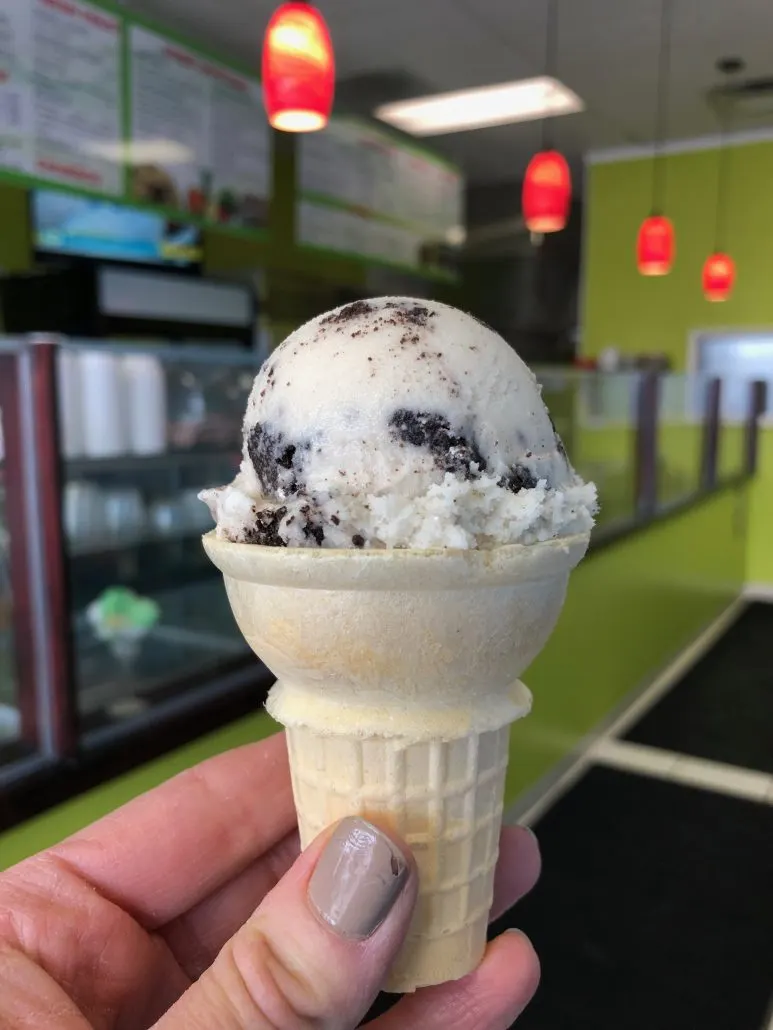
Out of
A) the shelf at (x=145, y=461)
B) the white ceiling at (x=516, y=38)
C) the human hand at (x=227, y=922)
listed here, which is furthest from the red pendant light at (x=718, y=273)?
the human hand at (x=227, y=922)

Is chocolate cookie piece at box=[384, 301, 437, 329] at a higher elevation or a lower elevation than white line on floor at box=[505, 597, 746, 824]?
higher

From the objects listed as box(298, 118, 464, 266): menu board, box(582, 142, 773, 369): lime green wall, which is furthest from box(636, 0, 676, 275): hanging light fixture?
box(298, 118, 464, 266): menu board

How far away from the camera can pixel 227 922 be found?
146 cm

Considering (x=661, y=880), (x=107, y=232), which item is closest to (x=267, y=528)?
(x=661, y=880)

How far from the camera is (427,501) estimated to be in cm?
97

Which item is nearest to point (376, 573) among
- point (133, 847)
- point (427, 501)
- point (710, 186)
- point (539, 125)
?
point (427, 501)

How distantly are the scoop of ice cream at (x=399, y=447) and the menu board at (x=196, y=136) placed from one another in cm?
479

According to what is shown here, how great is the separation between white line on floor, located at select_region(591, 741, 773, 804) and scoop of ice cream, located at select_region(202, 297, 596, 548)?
3638 mm

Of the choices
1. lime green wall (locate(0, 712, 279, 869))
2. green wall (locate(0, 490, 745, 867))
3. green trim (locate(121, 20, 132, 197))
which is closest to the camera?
lime green wall (locate(0, 712, 279, 869))

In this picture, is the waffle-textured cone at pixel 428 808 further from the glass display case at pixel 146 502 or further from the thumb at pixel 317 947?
the glass display case at pixel 146 502

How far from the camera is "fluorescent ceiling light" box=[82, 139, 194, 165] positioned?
4.98 metres

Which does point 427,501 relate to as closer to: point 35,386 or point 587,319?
point 35,386

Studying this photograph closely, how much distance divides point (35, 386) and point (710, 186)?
26.9 feet

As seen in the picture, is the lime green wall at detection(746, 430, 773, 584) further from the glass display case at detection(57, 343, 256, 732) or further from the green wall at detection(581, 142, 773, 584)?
the glass display case at detection(57, 343, 256, 732)
